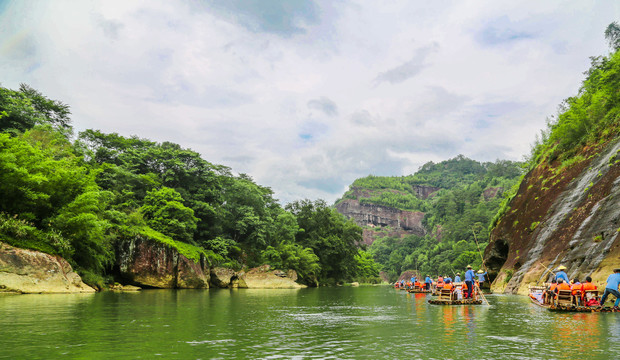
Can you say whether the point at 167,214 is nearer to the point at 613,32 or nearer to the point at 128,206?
the point at 128,206

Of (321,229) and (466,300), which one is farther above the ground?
(321,229)

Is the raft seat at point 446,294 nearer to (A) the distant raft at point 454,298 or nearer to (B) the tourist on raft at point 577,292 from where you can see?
(A) the distant raft at point 454,298

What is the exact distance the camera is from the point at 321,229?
254 feet

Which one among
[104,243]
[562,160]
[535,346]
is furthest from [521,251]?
[104,243]

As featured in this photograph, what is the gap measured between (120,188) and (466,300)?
38.5 meters

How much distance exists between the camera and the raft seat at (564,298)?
58.2 ft

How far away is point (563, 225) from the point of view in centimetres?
2859

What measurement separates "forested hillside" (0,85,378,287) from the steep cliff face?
101 ft

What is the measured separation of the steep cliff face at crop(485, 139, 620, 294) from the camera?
73.4 ft

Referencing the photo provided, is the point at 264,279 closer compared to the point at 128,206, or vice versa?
the point at 128,206

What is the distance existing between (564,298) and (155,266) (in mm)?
35467

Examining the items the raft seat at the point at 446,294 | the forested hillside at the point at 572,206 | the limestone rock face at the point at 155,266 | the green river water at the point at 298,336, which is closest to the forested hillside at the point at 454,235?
the forested hillside at the point at 572,206

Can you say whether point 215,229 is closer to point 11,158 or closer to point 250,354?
point 11,158

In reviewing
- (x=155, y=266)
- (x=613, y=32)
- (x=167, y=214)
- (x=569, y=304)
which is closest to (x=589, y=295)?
(x=569, y=304)
